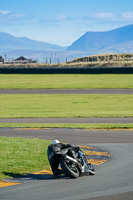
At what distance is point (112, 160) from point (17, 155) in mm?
3032

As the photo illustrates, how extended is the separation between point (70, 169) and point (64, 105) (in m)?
30.8

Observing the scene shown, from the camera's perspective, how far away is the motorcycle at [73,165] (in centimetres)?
Result: 1195

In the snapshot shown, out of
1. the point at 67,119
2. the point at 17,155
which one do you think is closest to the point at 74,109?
the point at 67,119

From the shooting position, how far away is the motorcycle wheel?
1192 cm

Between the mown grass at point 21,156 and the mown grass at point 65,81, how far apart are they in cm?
4100

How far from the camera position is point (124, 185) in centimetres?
1138

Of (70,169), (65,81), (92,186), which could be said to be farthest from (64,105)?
(92,186)

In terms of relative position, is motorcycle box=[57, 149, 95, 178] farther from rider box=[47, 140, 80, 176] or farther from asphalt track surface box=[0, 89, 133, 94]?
asphalt track surface box=[0, 89, 133, 94]

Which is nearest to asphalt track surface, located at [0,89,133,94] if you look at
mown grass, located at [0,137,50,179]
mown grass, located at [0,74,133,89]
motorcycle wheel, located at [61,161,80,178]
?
mown grass, located at [0,74,133,89]

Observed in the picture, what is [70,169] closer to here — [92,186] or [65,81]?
[92,186]

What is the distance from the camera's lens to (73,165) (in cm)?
1206

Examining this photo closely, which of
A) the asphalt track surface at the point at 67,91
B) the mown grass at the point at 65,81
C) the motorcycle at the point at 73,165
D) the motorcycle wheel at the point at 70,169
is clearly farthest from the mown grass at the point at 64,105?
the motorcycle wheel at the point at 70,169

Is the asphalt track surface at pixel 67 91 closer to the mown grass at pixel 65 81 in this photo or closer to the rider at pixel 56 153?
the mown grass at pixel 65 81

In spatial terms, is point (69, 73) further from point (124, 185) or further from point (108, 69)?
point (124, 185)
